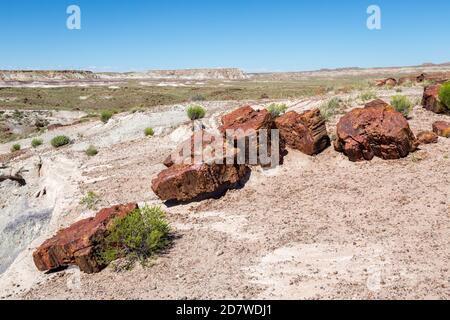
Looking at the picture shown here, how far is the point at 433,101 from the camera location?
17172 millimetres

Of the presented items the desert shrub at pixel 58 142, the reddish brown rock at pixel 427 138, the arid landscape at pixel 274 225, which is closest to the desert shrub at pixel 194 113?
the arid landscape at pixel 274 225

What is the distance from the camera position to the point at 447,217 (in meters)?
9.40

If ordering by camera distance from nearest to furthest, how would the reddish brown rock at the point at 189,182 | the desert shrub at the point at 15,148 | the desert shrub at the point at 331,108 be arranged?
1. the reddish brown rock at the point at 189,182
2. the desert shrub at the point at 331,108
3. the desert shrub at the point at 15,148

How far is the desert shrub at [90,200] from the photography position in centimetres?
1328

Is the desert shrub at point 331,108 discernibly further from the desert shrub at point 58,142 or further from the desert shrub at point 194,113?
the desert shrub at point 58,142

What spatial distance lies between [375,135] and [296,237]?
5333 millimetres

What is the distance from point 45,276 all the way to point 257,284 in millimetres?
4978

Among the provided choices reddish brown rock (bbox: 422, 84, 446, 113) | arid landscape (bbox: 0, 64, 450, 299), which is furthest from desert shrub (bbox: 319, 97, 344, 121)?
reddish brown rock (bbox: 422, 84, 446, 113)

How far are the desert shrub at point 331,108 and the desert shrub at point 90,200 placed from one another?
9.69 meters

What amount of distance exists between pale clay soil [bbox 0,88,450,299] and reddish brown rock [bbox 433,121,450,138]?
0.96ft

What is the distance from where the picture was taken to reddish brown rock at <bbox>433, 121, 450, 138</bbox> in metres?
14.0

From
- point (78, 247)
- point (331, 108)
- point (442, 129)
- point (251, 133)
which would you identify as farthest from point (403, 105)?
point (78, 247)
